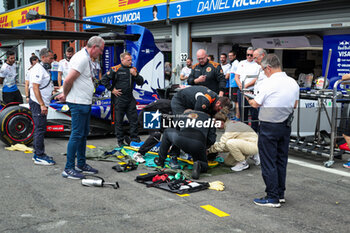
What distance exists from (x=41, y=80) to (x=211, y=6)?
7750 mm

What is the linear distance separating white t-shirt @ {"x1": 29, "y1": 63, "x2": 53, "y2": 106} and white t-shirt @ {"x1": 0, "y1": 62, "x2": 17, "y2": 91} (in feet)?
10.4

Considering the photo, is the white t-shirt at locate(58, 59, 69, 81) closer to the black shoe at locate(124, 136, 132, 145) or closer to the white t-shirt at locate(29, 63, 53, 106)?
the black shoe at locate(124, 136, 132, 145)

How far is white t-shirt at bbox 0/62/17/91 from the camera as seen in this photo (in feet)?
29.0

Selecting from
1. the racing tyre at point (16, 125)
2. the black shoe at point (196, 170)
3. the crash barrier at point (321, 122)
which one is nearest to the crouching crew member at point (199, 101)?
the black shoe at point (196, 170)

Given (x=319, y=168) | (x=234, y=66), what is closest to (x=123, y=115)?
(x=319, y=168)

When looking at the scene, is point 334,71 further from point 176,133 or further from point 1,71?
point 1,71

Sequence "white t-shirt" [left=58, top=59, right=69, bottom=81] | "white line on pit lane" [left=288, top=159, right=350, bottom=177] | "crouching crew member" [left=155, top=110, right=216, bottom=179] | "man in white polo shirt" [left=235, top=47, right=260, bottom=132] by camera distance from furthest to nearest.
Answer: "white t-shirt" [left=58, top=59, right=69, bottom=81] → "man in white polo shirt" [left=235, top=47, right=260, bottom=132] → "white line on pit lane" [left=288, top=159, right=350, bottom=177] → "crouching crew member" [left=155, top=110, right=216, bottom=179]

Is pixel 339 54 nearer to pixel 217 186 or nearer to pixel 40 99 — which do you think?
pixel 217 186

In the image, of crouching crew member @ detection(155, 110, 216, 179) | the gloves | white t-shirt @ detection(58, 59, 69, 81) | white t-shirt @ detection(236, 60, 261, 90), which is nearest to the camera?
the gloves

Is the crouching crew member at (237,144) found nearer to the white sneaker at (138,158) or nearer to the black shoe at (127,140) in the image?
the white sneaker at (138,158)

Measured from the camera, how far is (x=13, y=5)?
32062 mm

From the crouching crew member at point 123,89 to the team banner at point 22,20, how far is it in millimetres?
20293

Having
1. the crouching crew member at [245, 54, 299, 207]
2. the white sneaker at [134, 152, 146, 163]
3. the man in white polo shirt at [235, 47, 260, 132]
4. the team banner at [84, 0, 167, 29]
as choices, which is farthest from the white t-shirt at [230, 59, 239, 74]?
the crouching crew member at [245, 54, 299, 207]

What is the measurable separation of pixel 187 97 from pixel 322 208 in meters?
2.47
